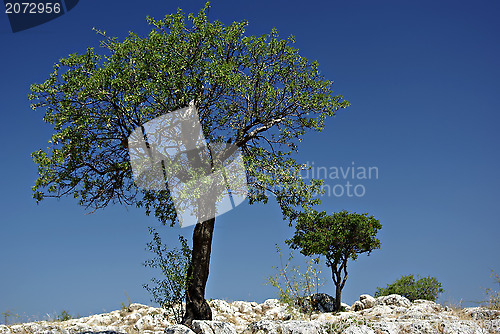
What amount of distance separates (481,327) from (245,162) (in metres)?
8.95

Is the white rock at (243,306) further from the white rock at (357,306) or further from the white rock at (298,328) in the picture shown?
the white rock at (298,328)

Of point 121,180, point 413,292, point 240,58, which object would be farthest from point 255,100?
point 413,292

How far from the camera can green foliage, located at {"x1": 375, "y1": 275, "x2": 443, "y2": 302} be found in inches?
1193

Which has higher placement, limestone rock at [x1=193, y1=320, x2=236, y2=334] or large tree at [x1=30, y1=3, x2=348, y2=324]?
large tree at [x1=30, y1=3, x2=348, y2=324]

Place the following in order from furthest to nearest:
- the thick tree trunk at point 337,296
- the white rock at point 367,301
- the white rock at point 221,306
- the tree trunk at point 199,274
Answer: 1. the thick tree trunk at point 337,296
2. the white rock at point 367,301
3. the white rock at point 221,306
4. the tree trunk at point 199,274

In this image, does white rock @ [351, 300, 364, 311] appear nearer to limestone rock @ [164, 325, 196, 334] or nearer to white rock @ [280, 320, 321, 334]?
white rock @ [280, 320, 321, 334]

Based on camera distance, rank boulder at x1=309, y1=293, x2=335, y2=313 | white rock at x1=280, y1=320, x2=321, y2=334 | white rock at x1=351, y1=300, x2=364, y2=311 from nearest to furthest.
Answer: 1. white rock at x1=280, y1=320, x2=321, y2=334
2. white rock at x1=351, y1=300, x2=364, y2=311
3. boulder at x1=309, y1=293, x2=335, y2=313

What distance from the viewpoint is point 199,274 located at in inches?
601

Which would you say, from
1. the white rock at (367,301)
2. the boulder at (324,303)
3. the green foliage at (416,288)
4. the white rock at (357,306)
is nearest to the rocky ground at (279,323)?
the white rock at (367,301)

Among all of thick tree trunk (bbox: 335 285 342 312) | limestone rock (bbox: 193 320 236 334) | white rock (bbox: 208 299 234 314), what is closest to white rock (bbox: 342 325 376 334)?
limestone rock (bbox: 193 320 236 334)

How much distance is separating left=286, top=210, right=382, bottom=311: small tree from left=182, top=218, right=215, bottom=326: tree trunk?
1415cm

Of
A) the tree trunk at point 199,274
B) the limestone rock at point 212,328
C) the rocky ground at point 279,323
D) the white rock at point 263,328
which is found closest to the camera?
the rocky ground at point 279,323

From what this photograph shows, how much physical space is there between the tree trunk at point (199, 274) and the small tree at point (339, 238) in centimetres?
1415

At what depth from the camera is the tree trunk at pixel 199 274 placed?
1502 centimetres
